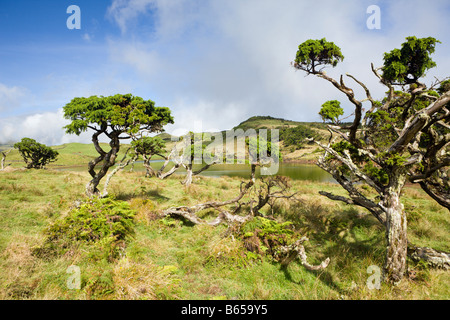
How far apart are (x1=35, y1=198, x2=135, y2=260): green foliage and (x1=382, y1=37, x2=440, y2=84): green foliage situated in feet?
41.3

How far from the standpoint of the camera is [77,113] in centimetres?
1129

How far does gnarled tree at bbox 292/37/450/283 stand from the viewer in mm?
5573

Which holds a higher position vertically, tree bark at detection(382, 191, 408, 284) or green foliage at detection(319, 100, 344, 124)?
green foliage at detection(319, 100, 344, 124)

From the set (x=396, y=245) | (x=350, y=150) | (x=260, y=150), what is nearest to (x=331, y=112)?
(x=350, y=150)

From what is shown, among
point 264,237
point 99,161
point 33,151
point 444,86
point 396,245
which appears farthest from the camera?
point 33,151

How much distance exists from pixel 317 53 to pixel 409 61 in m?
3.83

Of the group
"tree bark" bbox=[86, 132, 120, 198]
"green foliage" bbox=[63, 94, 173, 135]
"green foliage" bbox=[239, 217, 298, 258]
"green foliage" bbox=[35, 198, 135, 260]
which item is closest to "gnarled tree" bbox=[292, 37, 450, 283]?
"green foliage" bbox=[239, 217, 298, 258]

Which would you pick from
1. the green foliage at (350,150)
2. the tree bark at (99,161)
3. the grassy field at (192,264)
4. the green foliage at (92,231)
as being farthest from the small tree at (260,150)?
the tree bark at (99,161)

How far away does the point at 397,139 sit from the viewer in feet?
19.5

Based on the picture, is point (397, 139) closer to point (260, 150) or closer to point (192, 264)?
point (260, 150)

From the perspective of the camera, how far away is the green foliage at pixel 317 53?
7.92m

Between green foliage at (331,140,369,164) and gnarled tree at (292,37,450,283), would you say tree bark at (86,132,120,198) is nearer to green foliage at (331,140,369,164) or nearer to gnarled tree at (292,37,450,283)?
gnarled tree at (292,37,450,283)

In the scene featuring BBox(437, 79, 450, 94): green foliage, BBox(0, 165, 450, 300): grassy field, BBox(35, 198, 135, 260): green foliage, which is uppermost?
BBox(437, 79, 450, 94): green foliage

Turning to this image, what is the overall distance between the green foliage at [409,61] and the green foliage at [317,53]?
6.24 feet
